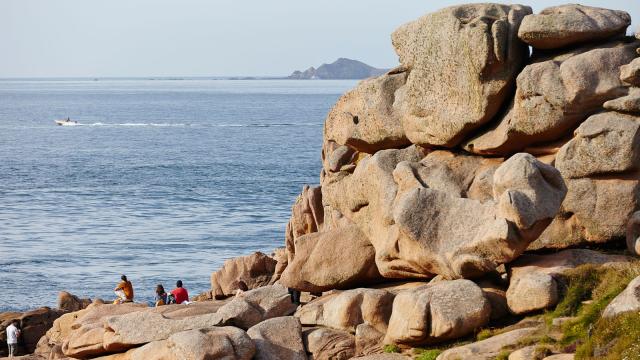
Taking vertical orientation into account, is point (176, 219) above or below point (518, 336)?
below

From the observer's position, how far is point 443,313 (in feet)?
90.9

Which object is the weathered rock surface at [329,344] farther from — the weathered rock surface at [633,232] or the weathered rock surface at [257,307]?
the weathered rock surface at [633,232]

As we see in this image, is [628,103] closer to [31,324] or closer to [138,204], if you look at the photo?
[31,324]

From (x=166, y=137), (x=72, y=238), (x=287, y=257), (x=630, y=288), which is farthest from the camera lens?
(x=166, y=137)

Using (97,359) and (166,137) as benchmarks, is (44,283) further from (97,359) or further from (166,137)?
(166,137)

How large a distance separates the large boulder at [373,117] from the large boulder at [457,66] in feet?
3.15

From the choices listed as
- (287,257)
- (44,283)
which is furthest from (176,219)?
(287,257)

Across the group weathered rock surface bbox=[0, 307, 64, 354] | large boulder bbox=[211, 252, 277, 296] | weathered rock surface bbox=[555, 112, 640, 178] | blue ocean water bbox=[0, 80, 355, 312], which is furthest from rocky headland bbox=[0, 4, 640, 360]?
blue ocean water bbox=[0, 80, 355, 312]

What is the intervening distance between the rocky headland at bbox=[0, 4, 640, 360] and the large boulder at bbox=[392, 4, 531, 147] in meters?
0.06

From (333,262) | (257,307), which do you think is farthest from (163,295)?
(257,307)

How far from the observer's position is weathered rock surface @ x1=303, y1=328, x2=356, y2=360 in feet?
97.9

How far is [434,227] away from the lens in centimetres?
3091

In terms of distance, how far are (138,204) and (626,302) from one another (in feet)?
227

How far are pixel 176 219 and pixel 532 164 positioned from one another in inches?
2173
